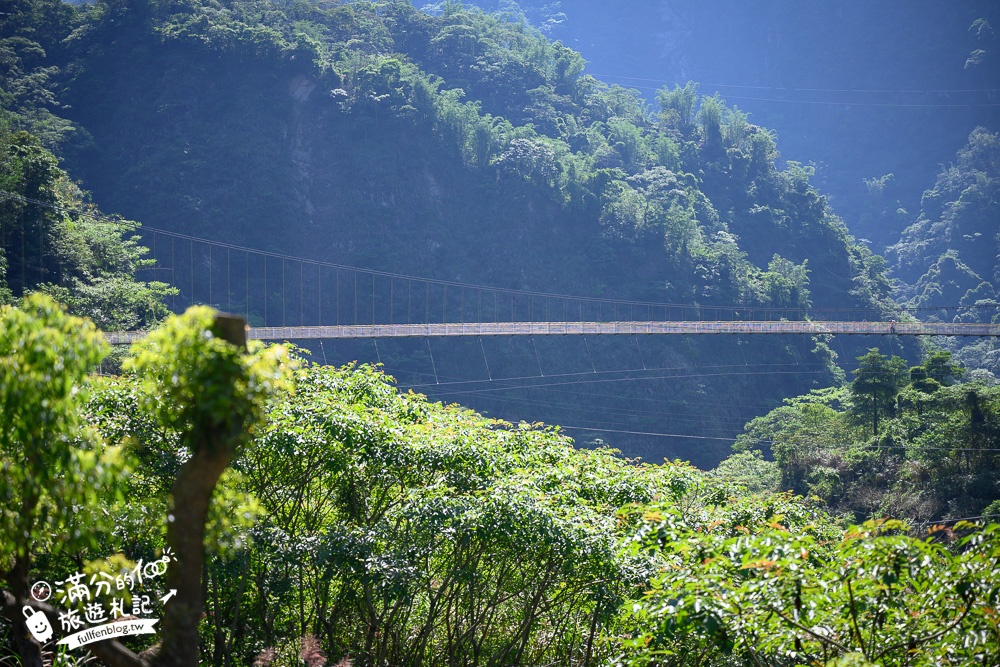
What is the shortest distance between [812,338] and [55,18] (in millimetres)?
35648

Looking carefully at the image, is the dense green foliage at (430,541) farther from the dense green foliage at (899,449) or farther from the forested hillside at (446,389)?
the dense green foliage at (899,449)

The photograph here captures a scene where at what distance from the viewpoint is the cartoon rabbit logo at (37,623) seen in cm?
274

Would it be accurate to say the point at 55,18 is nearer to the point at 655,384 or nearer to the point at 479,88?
the point at 479,88

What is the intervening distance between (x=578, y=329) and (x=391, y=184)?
15.9 meters

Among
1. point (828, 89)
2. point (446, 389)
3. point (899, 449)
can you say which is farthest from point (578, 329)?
point (828, 89)

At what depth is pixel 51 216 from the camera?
72.8 ft

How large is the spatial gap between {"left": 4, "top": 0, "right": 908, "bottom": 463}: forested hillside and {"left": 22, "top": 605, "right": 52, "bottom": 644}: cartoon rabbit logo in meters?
31.1

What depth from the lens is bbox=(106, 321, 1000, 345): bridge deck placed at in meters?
23.8

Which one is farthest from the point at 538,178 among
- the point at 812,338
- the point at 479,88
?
the point at 812,338

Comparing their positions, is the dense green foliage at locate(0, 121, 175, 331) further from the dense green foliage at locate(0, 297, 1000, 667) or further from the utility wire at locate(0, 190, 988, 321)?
the dense green foliage at locate(0, 297, 1000, 667)

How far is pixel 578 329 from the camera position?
92.1 feet

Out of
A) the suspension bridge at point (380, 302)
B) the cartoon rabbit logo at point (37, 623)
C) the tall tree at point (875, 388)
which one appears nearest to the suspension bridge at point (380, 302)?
the suspension bridge at point (380, 302)

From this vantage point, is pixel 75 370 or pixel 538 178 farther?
pixel 538 178

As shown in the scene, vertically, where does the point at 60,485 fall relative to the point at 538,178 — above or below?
below
